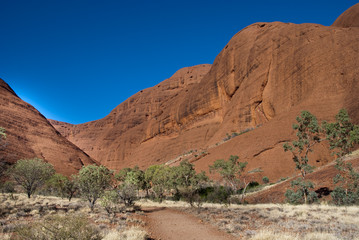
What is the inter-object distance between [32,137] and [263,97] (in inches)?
2483

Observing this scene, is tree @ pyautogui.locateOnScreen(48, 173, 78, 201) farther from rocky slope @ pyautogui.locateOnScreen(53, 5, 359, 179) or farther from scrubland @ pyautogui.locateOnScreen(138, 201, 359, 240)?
scrubland @ pyautogui.locateOnScreen(138, 201, 359, 240)

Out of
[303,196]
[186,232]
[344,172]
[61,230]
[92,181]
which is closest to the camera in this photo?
[61,230]

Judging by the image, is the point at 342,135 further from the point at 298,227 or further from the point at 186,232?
the point at 186,232

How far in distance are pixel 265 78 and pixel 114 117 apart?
317ft

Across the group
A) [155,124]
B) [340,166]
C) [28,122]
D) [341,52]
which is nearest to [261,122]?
[341,52]

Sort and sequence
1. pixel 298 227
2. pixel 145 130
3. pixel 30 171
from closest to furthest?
pixel 298 227 < pixel 30 171 < pixel 145 130

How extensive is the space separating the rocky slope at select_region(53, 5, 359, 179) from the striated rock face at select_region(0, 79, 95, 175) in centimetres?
2572

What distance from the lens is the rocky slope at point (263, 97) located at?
34.6 metres

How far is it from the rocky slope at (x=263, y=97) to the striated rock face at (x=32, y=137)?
84.4ft

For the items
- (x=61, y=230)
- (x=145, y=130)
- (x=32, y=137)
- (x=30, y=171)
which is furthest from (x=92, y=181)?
(x=145, y=130)

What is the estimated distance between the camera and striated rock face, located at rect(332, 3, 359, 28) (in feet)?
173

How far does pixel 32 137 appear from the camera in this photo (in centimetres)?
6762

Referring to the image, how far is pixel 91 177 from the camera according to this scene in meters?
17.4

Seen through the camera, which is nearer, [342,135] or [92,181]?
[92,181]
